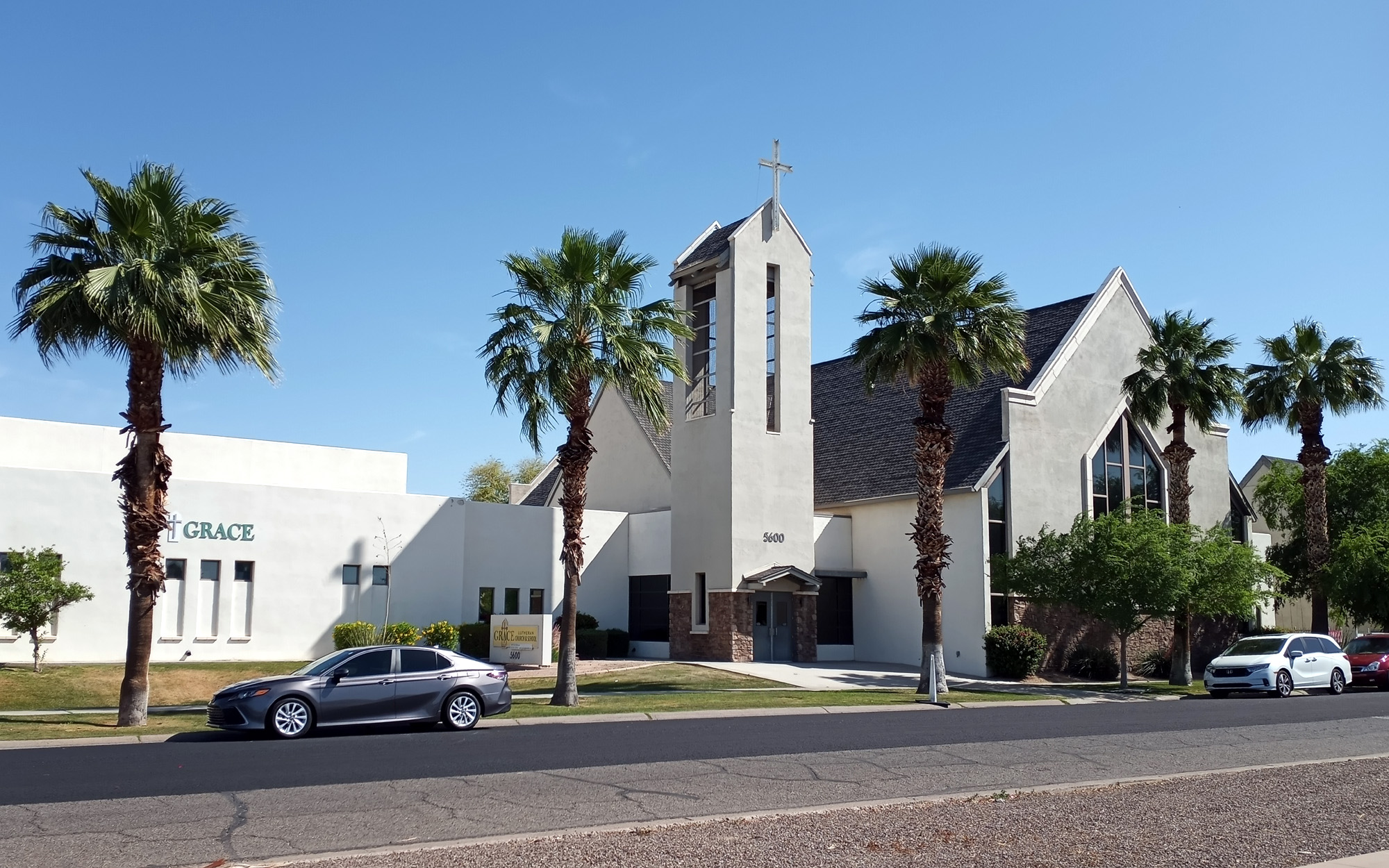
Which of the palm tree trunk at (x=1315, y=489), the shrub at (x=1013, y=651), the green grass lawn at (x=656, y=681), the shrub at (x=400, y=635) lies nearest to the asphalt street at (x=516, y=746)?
the green grass lawn at (x=656, y=681)

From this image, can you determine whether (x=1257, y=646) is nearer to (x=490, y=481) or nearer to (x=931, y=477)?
(x=931, y=477)

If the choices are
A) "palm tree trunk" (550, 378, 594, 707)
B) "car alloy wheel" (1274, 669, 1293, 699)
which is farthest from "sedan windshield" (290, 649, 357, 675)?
"car alloy wheel" (1274, 669, 1293, 699)

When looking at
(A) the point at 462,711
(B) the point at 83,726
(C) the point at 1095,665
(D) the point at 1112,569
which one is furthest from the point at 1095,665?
(B) the point at 83,726

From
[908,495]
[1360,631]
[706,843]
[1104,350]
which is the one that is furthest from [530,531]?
[1360,631]

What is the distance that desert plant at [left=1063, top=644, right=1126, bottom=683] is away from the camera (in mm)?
37125

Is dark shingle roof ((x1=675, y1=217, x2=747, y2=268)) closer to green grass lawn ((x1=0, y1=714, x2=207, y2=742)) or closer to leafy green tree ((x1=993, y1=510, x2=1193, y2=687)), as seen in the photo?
leafy green tree ((x1=993, y1=510, x2=1193, y2=687))

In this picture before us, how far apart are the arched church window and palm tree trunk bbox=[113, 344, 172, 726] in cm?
2923

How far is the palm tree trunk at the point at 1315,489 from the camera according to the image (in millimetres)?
40344

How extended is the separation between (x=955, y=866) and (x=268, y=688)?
12.8 meters

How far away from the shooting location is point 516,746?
55.0ft

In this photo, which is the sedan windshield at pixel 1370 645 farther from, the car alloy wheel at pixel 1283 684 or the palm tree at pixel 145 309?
the palm tree at pixel 145 309

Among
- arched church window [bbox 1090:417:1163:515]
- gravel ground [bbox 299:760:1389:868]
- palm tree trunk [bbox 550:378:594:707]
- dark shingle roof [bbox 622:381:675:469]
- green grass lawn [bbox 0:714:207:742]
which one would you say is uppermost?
dark shingle roof [bbox 622:381:675:469]

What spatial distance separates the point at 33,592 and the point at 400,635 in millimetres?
9715

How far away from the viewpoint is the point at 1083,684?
34969 mm
